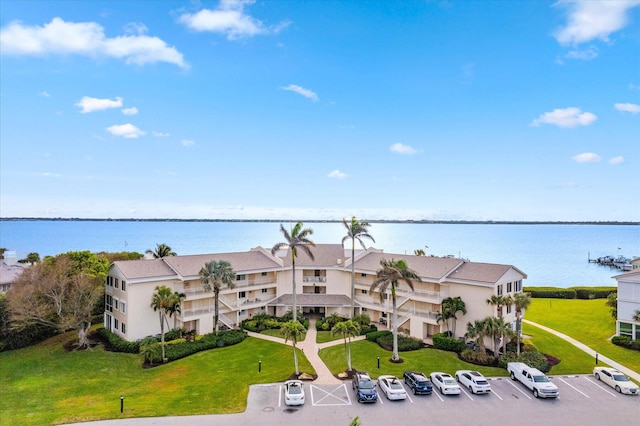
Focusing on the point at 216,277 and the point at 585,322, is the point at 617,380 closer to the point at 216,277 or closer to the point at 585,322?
the point at 585,322

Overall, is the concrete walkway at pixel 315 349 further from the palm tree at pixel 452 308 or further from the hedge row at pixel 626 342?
the hedge row at pixel 626 342

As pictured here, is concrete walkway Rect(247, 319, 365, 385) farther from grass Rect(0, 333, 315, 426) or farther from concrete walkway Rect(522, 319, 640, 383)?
concrete walkway Rect(522, 319, 640, 383)

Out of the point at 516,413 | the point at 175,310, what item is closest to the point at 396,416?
the point at 516,413

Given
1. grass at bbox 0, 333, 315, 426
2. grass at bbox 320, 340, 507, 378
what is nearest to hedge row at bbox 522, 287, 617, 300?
grass at bbox 320, 340, 507, 378

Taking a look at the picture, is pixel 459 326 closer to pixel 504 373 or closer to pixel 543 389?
pixel 504 373

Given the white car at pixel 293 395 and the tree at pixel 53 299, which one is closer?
the white car at pixel 293 395

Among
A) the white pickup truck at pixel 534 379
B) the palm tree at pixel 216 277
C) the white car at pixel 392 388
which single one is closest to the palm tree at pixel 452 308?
the white pickup truck at pixel 534 379
